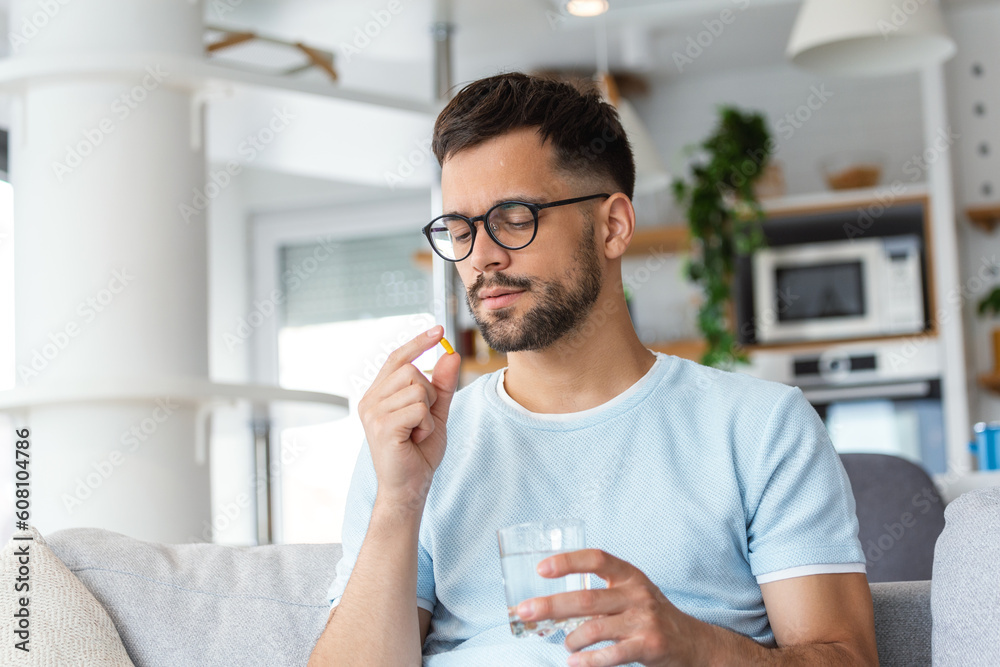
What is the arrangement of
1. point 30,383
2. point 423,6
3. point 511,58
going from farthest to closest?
point 511,58 < point 423,6 < point 30,383

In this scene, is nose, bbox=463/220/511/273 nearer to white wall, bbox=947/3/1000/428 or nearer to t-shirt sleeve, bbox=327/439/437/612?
t-shirt sleeve, bbox=327/439/437/612

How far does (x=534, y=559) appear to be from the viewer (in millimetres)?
1140

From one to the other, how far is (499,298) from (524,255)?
70 millimetres

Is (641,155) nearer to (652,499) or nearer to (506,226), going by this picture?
(506,226)

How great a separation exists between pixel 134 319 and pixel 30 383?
0.86ft

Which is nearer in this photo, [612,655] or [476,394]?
[612,655]

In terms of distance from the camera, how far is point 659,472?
1.47 meters

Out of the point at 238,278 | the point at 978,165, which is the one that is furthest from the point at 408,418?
the point at 238,278

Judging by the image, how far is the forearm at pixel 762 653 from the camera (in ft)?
4.02

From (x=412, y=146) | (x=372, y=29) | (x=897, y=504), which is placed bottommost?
(x=897, y=504)

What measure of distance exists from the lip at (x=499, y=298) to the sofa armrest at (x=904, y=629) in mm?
656

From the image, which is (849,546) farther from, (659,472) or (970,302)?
(970,302)

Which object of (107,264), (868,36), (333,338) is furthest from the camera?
(333,338)

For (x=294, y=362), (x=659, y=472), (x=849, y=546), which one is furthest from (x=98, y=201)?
(x=294, y=362)
